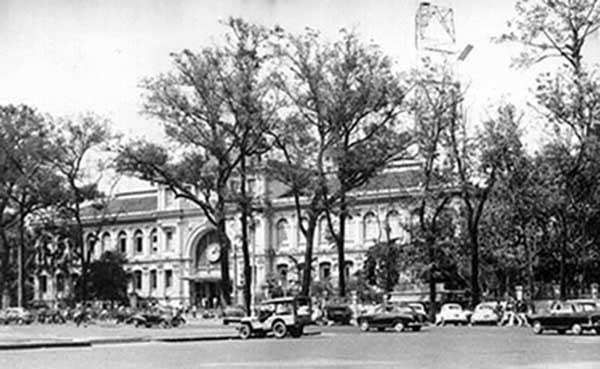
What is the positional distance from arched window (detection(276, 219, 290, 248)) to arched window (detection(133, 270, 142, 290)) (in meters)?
16.6

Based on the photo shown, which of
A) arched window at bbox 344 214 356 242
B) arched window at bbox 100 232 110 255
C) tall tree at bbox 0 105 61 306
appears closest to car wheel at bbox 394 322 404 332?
tall tree at bbox 0 105 61 306

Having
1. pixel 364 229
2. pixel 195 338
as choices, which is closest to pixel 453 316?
pixel 195 338

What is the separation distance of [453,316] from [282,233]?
42.1 metres

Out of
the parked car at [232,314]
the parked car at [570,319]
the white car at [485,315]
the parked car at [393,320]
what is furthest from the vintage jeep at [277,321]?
the parked car at [232,314]

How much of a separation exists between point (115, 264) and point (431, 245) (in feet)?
120

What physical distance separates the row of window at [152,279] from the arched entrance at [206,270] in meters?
2.96

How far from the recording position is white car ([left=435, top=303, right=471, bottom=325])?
49906 millimetres

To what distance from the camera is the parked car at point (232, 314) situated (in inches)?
2024

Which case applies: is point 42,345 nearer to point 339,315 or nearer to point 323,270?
point 339,315

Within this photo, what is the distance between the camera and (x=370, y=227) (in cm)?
8650

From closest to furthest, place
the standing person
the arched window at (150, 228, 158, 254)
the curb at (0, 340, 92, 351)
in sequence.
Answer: the curb at (0, 340, 92, 351) → the standing person → the arched window at (150, 228, 158, 254)

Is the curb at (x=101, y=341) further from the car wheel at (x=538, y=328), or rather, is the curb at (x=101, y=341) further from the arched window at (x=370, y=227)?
the arched window at (x=370, y=227)

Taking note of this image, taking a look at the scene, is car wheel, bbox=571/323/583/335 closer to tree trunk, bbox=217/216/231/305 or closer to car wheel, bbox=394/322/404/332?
car wheel, bbox=394/322/404/332

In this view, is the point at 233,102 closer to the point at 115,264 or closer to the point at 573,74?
the point at 573,74
